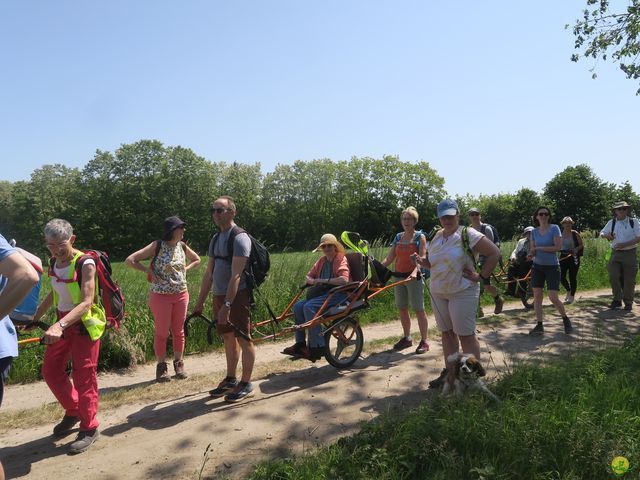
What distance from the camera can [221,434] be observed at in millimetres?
4172

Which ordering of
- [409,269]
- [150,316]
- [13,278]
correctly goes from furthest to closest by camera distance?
[150,316]
[409,269]
[13,278]

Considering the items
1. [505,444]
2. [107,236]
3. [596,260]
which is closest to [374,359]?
[505,444]

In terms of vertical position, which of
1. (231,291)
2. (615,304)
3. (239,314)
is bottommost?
(615,304)

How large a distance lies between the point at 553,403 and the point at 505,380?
0.69m

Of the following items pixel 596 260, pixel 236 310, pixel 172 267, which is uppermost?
pixel 172 267

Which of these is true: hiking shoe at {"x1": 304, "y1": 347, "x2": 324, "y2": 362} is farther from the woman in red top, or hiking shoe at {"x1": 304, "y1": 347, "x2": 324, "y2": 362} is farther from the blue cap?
the blue cap

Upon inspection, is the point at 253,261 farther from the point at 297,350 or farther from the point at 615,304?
the point at 615,304

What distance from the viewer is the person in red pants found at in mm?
4078

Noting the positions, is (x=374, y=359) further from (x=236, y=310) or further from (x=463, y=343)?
(x=236, y=310)

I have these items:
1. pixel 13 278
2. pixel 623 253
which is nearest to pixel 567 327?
pixel 623 253

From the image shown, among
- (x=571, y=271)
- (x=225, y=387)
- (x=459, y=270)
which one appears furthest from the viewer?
(x=571, y=271)

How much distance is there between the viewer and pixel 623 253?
376 inches

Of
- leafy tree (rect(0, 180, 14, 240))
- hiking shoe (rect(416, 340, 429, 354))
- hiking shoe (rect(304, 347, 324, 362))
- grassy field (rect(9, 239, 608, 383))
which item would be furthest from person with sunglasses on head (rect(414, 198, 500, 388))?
leafy tree (rect(0, 180, 14, 240))
